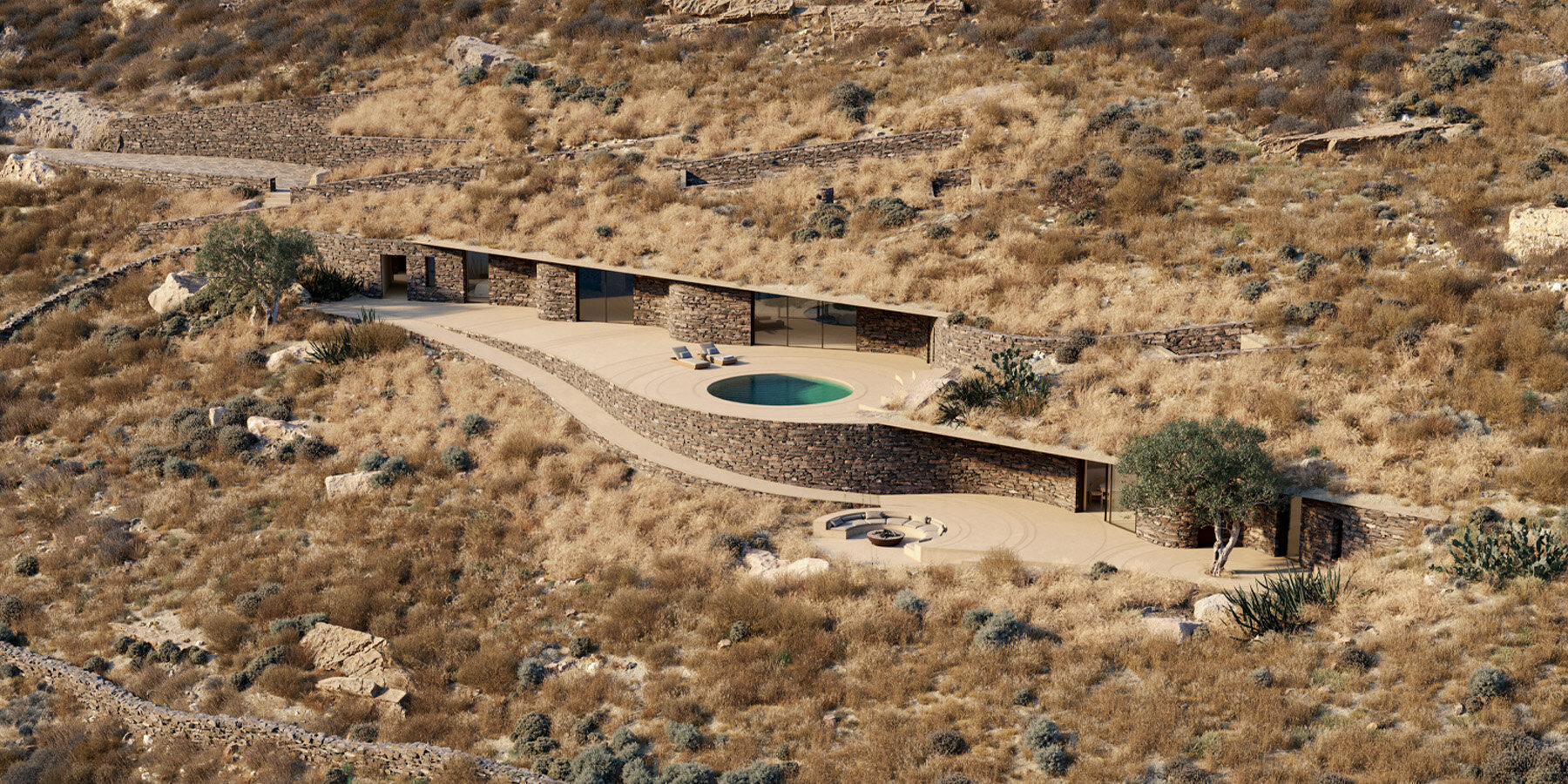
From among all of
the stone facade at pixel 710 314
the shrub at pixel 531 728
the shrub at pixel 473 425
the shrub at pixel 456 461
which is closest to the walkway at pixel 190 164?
the stone facade at pixel 710 314

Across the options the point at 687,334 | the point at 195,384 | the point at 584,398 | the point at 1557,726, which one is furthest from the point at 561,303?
the point at 1557,726

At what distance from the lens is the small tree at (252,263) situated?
3997 centimetres

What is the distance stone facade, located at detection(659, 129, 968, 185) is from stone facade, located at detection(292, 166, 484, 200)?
990 cm

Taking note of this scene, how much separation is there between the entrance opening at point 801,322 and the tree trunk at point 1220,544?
16337mm

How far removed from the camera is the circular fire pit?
2845 centimetres

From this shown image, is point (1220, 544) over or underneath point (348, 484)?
underneath

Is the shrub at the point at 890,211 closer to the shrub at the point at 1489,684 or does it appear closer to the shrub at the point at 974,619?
the shrub at the point at 974,619

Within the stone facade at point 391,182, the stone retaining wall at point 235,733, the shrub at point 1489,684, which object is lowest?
the stone retaining wall at point 235,733

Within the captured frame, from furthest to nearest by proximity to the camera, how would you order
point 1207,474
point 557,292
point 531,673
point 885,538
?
point 557,292
point 885,538
point 1207,474
point 531,673

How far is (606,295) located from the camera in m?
44.1

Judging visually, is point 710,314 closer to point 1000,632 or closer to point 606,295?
point 606,295

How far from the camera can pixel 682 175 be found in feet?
155

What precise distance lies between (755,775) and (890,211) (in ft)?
87.1

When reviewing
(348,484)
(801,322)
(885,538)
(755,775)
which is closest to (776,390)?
(801,322)
